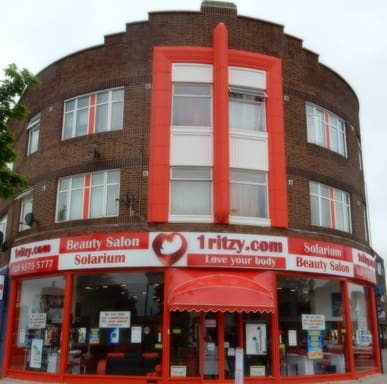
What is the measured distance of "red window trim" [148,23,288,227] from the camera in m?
17.4

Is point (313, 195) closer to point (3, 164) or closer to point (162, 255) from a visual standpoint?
point (162, 255)

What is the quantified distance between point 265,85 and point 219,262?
673 cm

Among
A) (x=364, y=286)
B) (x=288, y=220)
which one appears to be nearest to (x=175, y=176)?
(x=288, y=220)

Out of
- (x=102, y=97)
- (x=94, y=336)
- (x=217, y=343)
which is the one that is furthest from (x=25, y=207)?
(x=217, y=343)

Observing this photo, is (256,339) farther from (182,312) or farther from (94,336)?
(94,336)

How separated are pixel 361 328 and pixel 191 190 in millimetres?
8672

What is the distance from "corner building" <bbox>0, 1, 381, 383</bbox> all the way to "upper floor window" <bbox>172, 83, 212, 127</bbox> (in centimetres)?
5

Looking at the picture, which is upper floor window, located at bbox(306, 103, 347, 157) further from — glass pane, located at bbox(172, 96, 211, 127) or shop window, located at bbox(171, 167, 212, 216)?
shop window, located at bbox(171, 167, 212, 216)

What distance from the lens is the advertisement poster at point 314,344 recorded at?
58.3ft

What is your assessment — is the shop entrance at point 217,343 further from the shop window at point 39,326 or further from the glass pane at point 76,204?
the glass pane at point 76,204

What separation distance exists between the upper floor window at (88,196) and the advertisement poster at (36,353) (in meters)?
4.31

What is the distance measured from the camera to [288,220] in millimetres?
18219

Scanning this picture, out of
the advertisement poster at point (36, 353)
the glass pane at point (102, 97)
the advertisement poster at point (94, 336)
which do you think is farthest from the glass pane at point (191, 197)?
the advertisement poster at point (36, 353)

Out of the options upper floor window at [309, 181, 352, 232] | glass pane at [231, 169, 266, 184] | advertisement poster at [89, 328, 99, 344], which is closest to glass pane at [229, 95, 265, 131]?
glass pane at [231, 169, 266, 184]
